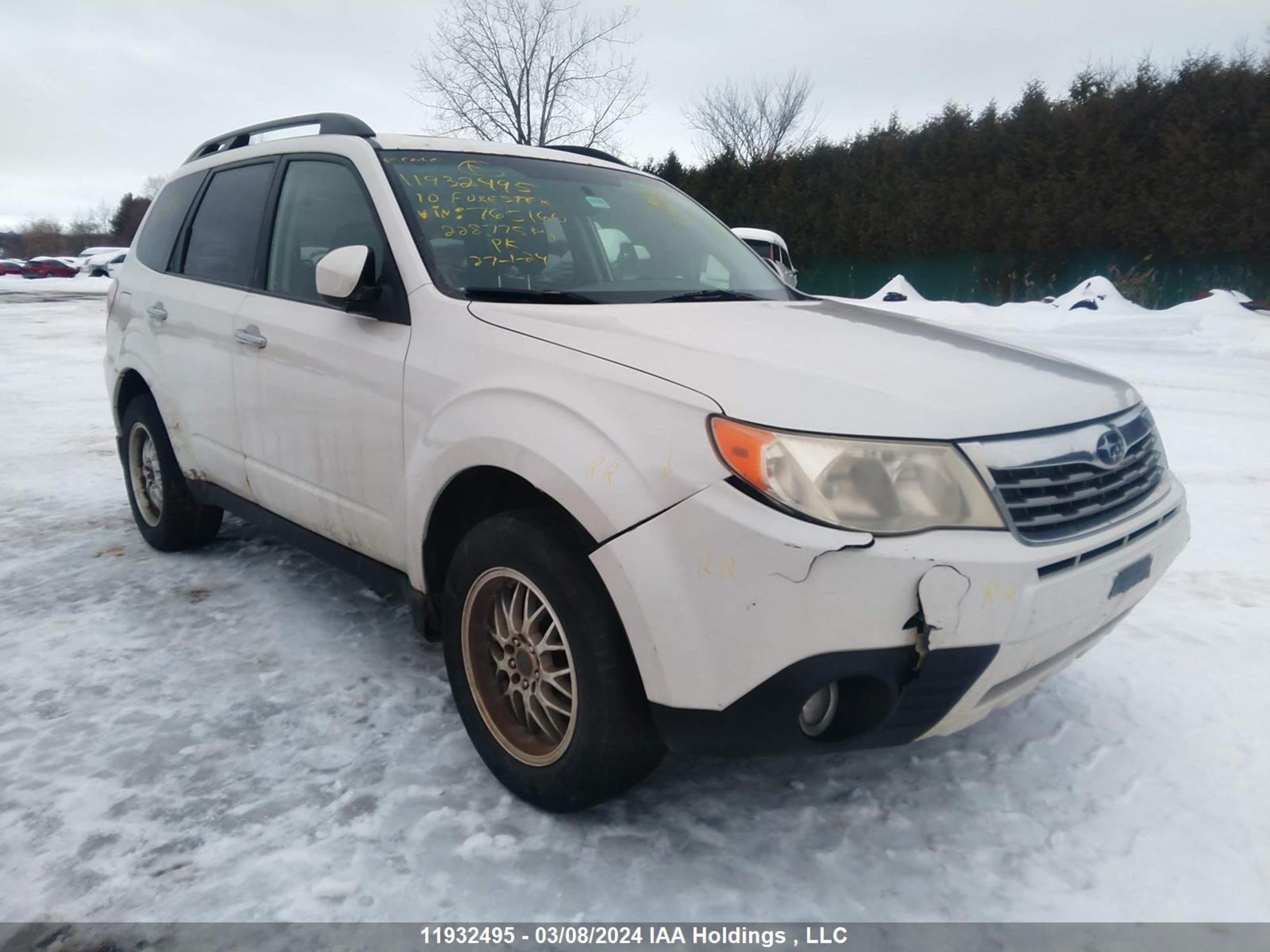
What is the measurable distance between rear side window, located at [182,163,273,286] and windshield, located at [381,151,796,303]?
838 mm

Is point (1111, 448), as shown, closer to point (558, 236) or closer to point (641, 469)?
point (641, 469)

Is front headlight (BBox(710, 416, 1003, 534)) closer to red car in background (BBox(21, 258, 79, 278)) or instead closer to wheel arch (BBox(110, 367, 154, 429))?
wheel arch (BBox(110, 367, 154, 429))

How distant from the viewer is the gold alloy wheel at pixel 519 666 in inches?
88.9

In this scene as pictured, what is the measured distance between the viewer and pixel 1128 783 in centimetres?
253

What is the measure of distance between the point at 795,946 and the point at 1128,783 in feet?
3.97

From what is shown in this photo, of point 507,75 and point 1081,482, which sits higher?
point 507,75

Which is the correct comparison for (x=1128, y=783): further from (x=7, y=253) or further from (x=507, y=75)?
(x=7, y=253)

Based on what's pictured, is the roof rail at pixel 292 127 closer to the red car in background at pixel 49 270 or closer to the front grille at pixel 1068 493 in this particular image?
the front grille at pixel 1068 493

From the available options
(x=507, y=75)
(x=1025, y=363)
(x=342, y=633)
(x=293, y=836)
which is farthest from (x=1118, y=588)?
(x=507, y=75)

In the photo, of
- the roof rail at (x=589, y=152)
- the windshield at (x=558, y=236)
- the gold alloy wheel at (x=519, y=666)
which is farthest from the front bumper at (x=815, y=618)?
the roof rail at (x=589, y=152)

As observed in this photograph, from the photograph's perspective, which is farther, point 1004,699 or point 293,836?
point 293,836

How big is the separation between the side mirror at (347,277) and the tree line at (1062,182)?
15948mm

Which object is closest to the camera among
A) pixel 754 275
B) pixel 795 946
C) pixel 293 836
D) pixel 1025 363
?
pixel 795 946

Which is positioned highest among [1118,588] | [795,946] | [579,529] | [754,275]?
[754,275]
